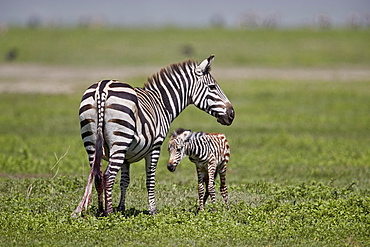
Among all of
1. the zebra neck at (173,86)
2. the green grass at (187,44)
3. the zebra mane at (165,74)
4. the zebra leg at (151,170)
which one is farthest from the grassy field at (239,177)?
the green grass at (187,44)

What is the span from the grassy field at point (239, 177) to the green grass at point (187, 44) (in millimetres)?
15802

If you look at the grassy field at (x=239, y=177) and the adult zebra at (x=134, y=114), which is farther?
the adult zebra at (x=134, y=114)

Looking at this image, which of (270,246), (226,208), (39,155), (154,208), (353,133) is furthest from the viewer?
(353,133)

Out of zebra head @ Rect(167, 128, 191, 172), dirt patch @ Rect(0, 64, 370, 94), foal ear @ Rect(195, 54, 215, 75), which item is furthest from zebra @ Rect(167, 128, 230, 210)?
dirt patch @ Rect(0, 64, 370, 94)

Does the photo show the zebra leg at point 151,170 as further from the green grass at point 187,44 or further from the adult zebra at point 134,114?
the green grass at point 187,44

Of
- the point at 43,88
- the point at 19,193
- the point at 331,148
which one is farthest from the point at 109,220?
the point at 43,88

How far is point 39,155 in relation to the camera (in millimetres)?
16938

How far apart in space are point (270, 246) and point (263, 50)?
56035mm

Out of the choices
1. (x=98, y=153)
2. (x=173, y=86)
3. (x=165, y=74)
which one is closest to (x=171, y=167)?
(x=98, y=153)

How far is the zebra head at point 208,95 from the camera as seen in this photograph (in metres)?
11.0

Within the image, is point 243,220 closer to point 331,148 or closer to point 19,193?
point 19,193

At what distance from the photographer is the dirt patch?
3512 cm

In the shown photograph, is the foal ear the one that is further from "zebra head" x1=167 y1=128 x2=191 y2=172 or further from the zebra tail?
the zebra tail

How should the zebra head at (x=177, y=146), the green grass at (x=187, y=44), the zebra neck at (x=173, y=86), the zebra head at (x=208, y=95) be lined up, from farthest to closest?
the green grass at (x=187, y=44) < the zebra head at (x=208, y=95) < the zebra neck at (x=173, y=86) < the zebra head at (x=177, y=146)
